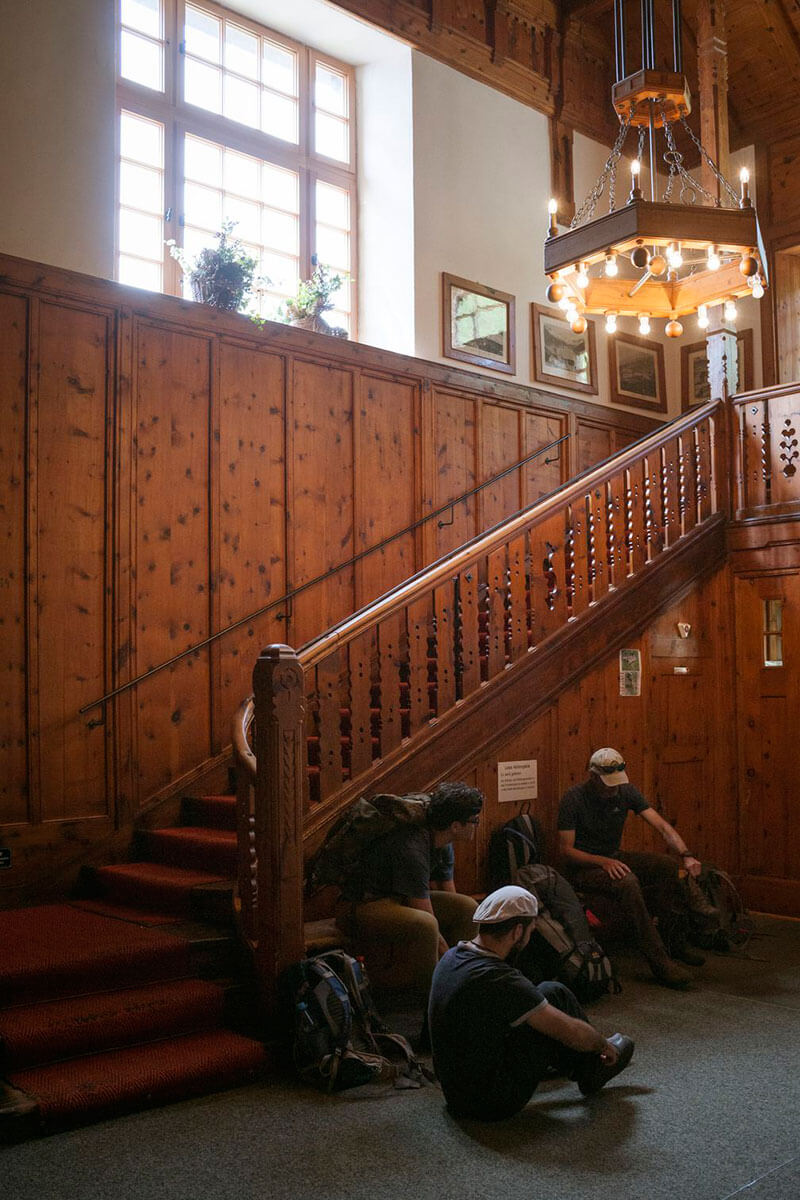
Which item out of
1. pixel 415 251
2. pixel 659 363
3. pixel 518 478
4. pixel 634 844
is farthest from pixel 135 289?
pixel 659 363

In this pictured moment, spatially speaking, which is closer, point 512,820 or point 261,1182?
point 261,1182

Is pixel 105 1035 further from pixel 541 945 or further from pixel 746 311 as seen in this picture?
pixel 746 311

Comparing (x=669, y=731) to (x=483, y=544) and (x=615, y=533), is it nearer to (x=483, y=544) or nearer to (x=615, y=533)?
(x=615, y=533)

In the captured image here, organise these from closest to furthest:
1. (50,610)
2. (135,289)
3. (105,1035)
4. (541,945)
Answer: (105,1035) < (541,945) < (50,610) < (135,289)

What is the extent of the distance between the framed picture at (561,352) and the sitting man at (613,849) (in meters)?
4.70

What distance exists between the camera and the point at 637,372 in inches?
433

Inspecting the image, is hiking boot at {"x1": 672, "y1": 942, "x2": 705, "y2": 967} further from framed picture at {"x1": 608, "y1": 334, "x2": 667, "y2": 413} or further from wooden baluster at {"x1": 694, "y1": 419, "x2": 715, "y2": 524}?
framed picture at {"x1": 608, "y1": 334, "x2": 667, "y2": 413}

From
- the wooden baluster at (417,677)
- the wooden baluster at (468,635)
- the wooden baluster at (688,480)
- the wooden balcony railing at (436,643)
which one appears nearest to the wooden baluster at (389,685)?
the wooden balcony railing at (436,643)

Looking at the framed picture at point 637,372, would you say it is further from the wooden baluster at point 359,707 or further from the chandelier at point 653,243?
the wooden baluster at point 359,707

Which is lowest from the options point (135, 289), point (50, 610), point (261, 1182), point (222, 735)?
point (261, 1182)

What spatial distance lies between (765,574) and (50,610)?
5.23 metres

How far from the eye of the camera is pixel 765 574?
823cm

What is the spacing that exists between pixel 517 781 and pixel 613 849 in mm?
701

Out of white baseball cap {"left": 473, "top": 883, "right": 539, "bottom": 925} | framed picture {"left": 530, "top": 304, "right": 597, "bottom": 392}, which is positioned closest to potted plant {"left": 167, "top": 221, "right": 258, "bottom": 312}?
framed picture {"left": 530, "top": 304, "right": 597, "bottom": 392}
